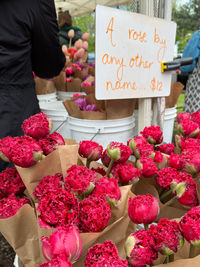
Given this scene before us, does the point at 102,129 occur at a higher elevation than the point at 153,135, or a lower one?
lower

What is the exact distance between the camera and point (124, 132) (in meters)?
0.96

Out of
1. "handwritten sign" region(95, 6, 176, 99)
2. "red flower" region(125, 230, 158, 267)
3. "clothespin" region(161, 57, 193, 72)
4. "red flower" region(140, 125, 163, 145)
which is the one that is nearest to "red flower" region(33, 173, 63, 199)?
"red flower" region(125, 230, 158, 267)

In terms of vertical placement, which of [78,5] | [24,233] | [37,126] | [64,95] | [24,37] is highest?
[78,5]

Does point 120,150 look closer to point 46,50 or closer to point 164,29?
point 164,29

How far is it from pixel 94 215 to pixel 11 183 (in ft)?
0.60

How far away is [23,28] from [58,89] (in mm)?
→ 713

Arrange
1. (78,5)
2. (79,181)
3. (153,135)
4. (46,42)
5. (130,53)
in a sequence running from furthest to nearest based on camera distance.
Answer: (78,5) → (46,42) → (130,53) → (153,135) → (79,181)

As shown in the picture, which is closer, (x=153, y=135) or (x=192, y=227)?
(x=192, y=227)

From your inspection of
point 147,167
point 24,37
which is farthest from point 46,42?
point 147,167

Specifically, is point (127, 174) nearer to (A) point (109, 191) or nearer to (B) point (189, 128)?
(A) point (109, 191)

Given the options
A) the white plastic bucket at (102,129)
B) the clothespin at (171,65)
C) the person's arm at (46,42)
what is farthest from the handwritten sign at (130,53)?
the person's arm at (46,42)

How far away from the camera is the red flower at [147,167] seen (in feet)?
1.39

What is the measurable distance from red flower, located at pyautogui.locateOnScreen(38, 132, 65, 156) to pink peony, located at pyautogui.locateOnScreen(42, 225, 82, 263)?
0.19 m

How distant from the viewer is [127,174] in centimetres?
41
